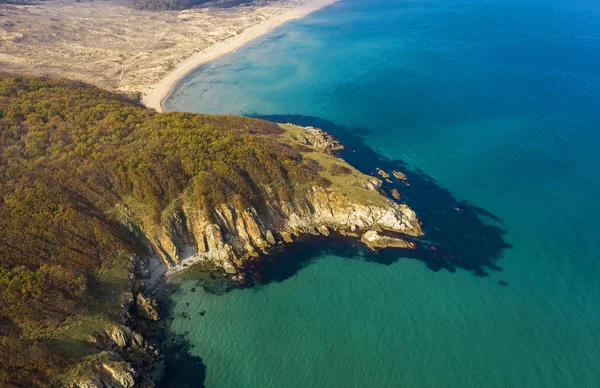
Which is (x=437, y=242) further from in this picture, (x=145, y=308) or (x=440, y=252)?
(x=145, y=308)

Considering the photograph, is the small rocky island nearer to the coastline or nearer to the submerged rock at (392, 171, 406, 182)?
the submerged rock at (392, 171, 406, 182)

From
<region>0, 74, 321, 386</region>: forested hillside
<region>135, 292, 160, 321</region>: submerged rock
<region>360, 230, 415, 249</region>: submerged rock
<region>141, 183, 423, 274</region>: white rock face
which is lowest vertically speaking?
<region>135, 292, 160, 321</region>: submerged rock

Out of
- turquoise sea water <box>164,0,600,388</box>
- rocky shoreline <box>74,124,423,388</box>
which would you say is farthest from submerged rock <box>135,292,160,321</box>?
turquoise sea water <box>164,0,600,388</box>

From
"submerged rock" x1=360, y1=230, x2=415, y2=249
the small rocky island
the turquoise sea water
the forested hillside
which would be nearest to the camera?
the small rocky island

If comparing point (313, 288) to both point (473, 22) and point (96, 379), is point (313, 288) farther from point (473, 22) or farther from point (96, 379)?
point (473, 22)

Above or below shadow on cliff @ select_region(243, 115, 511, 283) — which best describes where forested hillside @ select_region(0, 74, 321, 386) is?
above

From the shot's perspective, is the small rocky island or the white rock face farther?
the white rock face

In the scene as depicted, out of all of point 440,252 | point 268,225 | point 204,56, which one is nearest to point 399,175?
point 440,252
